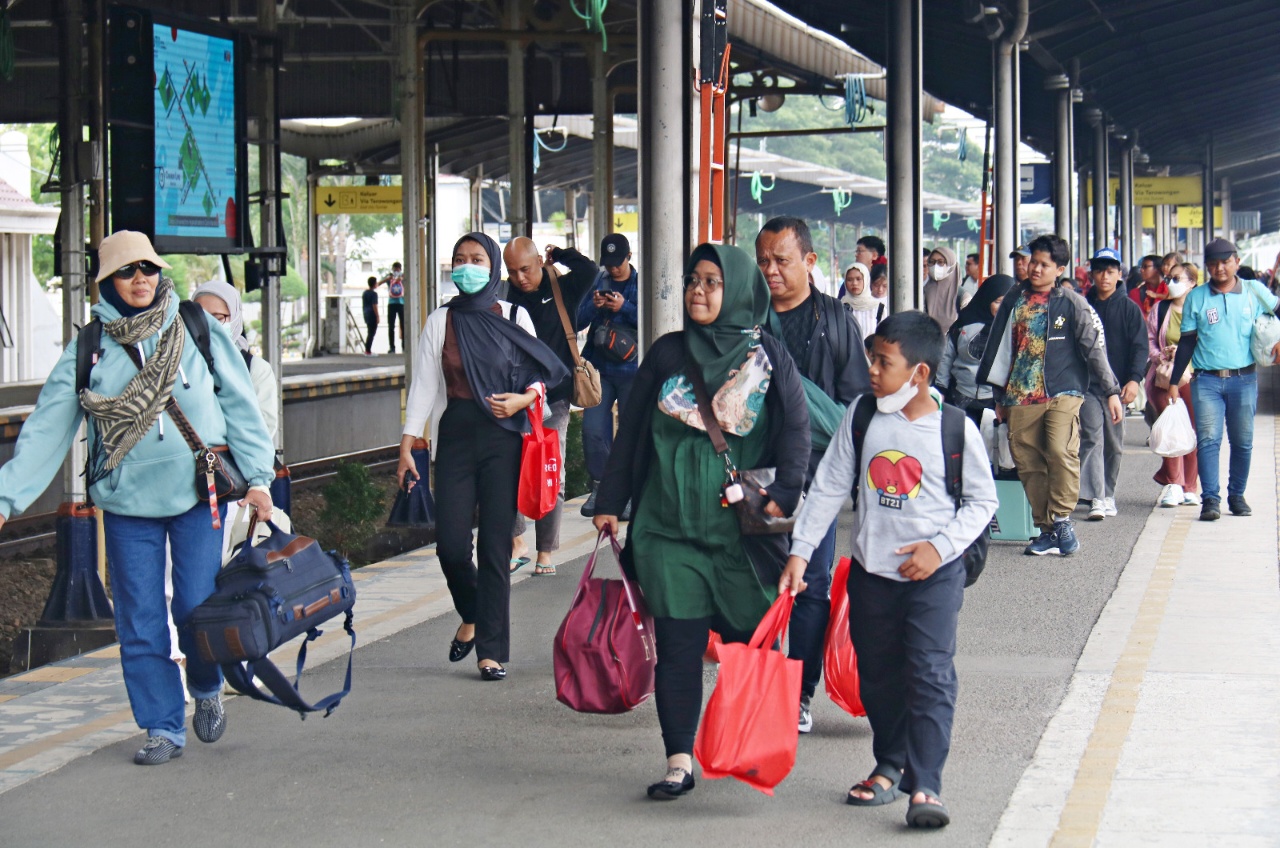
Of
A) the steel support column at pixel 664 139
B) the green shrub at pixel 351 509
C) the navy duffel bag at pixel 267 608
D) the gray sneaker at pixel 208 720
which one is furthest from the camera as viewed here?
the green shrub at pixel 351 509

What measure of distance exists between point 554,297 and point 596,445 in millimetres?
1682

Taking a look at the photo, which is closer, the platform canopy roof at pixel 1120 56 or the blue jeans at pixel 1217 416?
the blue jeans at pixel 1217 416

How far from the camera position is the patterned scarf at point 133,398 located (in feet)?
18.8

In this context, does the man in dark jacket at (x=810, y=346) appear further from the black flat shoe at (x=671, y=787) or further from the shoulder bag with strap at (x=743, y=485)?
the black flat shoe at (x=671, y=787)

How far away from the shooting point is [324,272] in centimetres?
7219

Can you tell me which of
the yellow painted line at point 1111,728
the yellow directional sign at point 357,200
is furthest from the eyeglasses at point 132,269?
the yellow directional sign at point 357,200

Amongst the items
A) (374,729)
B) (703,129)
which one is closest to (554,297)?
(703,129)

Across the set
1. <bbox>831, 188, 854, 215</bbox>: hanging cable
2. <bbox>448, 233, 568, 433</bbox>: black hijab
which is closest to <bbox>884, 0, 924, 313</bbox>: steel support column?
<bbox>448, 233, 568, 433</bbox>: black hijab

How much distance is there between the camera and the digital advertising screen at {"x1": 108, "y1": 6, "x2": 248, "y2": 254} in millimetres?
10039

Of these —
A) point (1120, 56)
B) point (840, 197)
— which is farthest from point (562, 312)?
point (840, 197)

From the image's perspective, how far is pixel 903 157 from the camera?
653 inches

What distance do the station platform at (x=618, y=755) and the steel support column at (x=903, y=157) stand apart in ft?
26.5

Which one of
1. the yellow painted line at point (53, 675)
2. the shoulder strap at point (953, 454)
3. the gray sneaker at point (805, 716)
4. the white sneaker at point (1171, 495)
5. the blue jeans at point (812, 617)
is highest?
the shoulder strap at point (953, 454)

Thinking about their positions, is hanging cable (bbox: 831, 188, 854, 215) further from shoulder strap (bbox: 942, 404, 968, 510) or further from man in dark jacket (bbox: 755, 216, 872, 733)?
shoulder strap (bbox: 942, 404, 968, 510)
